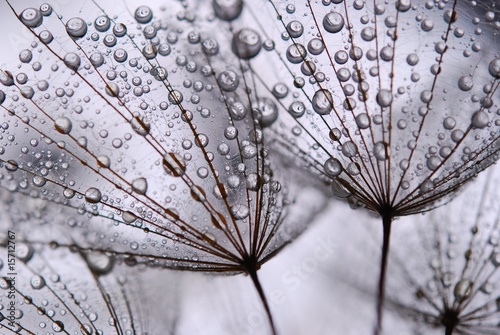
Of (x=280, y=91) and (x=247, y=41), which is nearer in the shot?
(x=247, y=41)

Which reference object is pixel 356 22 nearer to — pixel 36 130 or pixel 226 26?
pixel 226 26

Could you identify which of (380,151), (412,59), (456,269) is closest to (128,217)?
(380,151)

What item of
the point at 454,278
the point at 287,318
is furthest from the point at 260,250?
the point at 454,278

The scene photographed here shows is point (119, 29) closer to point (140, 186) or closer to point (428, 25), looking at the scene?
point (140, 186)

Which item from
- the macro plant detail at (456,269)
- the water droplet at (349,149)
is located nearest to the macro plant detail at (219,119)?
the water droplet at (349,149)

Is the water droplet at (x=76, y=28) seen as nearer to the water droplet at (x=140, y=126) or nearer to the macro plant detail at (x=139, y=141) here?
the macro plant detail at (x=139, y=141)

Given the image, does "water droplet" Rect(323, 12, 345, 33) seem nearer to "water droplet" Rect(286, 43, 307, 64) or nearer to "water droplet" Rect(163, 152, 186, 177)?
"water droplet" Rect(286, 43, 307, 64)
